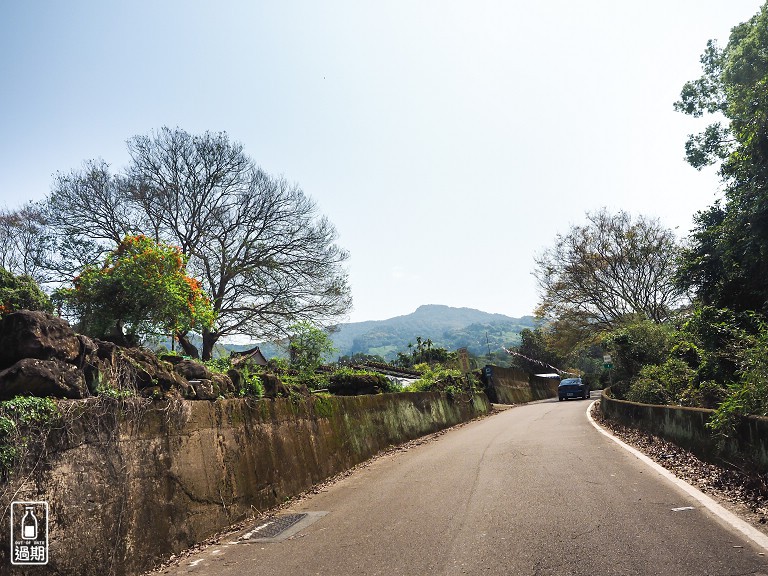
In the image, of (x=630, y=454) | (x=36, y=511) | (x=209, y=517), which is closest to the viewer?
(x=36, y=511)

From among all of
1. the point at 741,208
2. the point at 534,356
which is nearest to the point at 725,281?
the point at 741,208

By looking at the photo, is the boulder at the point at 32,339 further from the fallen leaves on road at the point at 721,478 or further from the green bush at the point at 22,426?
the fallen leaves on road at the point at 721,478

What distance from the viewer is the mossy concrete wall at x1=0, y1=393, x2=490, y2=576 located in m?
4.42

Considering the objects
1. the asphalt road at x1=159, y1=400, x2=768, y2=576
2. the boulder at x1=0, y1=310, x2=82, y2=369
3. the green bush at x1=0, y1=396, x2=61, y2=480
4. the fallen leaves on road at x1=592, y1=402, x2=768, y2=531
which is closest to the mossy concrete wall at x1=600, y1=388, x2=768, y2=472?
the fallen leaves on road at x1=592, y1=402, x2=768, y2=531

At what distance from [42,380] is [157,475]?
151 cm

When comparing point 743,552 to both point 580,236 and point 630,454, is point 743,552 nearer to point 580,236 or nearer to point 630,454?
point 630,454

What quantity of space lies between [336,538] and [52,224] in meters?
25.6

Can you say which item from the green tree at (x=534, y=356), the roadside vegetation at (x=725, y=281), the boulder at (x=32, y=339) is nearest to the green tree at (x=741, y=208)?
the roadside vegetation at (x=725, y=281)

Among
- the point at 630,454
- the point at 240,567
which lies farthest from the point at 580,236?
the point at 240,567

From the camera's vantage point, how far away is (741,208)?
13.6m

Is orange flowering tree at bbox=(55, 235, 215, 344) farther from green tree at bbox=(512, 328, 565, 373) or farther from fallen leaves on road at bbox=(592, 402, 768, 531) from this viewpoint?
green tree at bbox=(512, 328, 565, 373)

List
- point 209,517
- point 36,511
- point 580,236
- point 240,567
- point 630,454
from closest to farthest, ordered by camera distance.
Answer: point 36,511 → point 240,567 → point 209,517 → point 630,454 → point 580,236

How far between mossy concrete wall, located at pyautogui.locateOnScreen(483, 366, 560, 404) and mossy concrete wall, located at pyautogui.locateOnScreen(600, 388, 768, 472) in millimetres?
23716

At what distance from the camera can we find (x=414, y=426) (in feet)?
56.3
